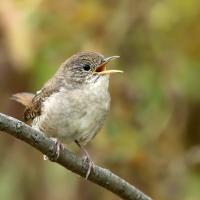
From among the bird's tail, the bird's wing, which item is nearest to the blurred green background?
the bird's tail

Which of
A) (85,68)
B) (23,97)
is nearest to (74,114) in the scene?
(85,68)

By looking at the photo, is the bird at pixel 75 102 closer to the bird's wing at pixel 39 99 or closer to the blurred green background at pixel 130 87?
the bird's wing at pixel 39 99

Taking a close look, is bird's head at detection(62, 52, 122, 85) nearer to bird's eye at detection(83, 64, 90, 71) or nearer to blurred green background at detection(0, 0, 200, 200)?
bird's eye at detection(83, 64, 90, 71)

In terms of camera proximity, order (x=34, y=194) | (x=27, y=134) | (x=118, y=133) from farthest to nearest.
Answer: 1. (x=34, y=194)
2. (x=118, y=133)
3. (x=27, y=134)

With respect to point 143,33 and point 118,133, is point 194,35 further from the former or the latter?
point 118,133

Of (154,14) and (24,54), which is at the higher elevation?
(154,14)

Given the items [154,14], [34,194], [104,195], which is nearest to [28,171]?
[34,194]

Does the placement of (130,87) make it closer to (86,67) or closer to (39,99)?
(86,67)
